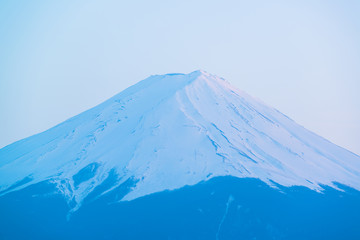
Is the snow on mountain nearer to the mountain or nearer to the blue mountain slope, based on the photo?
the mountain

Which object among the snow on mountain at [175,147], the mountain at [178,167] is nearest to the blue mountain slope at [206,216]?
the mountain at [178,167]

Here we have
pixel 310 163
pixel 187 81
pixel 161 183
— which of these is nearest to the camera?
pixel 161 183

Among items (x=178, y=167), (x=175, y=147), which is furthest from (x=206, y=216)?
(x=175, y=147)

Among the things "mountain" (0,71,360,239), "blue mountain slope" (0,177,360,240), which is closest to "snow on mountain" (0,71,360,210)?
"mountain" (0,71,360,239)

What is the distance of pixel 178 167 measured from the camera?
200 ft

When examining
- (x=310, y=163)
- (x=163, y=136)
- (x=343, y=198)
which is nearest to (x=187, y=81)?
(x=163, y=136)

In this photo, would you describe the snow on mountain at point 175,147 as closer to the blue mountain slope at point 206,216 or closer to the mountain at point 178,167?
the mountain at point 178,167

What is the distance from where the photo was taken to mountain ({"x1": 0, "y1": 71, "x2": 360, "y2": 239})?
55.9 metres

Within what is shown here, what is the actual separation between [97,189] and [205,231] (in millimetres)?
12038

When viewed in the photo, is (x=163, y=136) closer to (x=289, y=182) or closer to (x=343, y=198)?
(x=289, y=182)

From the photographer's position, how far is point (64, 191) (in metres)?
61.2

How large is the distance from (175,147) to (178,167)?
3.85 meters

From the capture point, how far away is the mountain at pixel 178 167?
183ft

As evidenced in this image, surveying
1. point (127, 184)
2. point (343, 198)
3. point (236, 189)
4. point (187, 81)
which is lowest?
point (343, 198)
